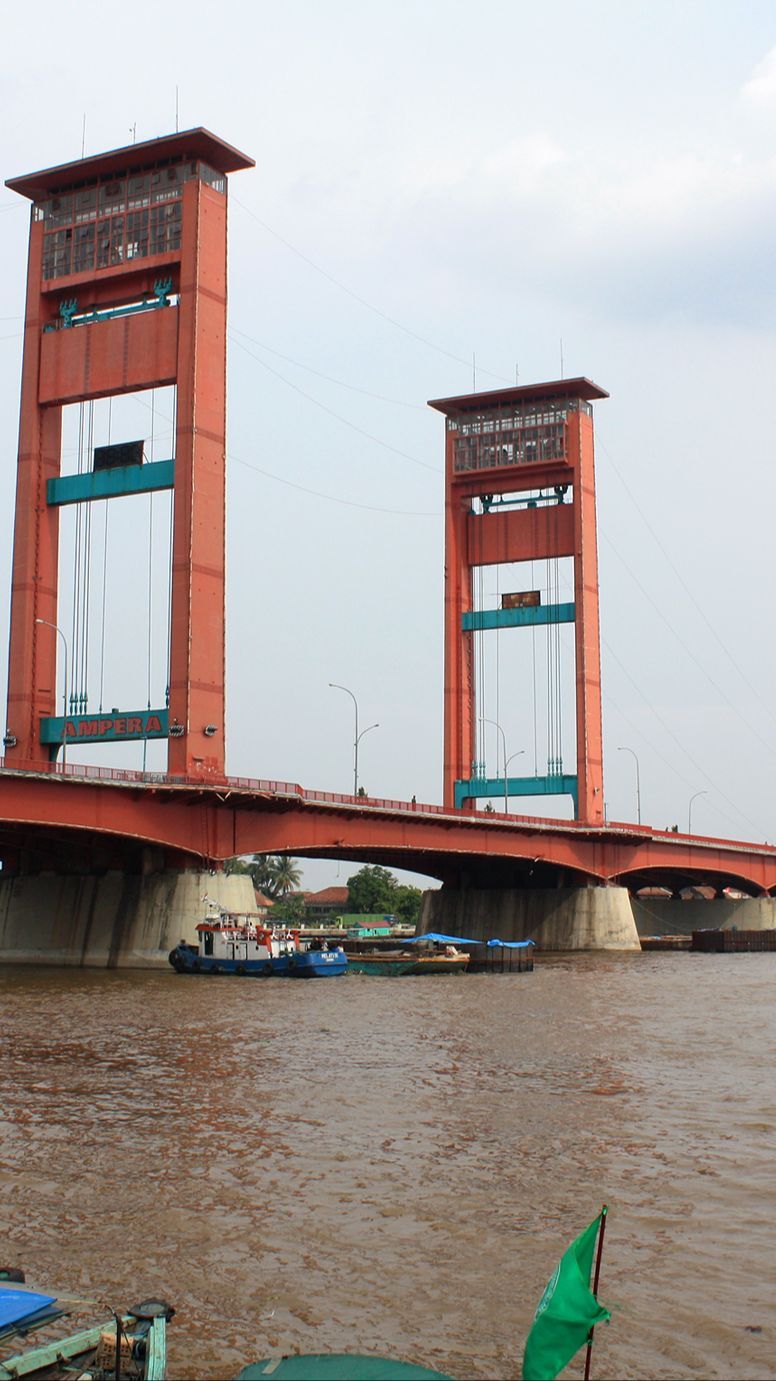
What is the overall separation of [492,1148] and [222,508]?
54.9 metres

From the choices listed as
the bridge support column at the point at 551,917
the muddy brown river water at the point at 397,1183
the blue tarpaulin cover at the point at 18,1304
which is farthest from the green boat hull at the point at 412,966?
the blue tarpaulin cover at the point at 18,1304

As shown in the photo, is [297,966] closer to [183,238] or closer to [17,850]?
[17,850]

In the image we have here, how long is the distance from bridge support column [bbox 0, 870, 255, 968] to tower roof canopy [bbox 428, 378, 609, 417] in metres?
48.0

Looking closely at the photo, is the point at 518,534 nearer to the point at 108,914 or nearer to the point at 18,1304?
the point at 108,914

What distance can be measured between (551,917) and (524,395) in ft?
126

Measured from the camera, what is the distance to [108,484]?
78.1 metres

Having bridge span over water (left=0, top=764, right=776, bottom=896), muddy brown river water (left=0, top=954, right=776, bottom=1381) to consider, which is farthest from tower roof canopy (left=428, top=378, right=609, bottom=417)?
muddy brown river water (left=0, top=954, right=776, bottom=1381)

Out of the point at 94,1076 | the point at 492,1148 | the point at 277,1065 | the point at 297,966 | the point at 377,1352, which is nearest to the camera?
the point at 377,1352

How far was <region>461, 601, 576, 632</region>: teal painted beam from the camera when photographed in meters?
106

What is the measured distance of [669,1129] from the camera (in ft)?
83.4

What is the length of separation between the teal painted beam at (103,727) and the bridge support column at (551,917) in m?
39.1

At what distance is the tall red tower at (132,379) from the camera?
7319 centimetres

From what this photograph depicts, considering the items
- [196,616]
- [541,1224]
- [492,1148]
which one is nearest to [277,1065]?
[492,1148]

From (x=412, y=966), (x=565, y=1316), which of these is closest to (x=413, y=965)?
(x=412, y=966)
